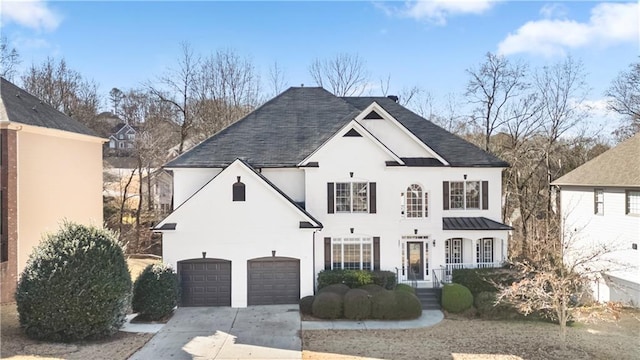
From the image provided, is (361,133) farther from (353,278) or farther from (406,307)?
(406,307)

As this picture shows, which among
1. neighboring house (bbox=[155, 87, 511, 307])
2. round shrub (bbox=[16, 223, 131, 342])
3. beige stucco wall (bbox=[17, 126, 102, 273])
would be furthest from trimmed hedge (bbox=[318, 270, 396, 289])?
beige stucco wall (bbox=[17, 126, 102, 273])

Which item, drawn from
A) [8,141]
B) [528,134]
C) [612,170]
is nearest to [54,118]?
[8,141]

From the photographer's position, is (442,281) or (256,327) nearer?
(256,327)

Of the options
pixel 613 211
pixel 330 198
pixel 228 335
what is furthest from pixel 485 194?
pixel 228 335

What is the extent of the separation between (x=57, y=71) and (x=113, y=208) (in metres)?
12.4

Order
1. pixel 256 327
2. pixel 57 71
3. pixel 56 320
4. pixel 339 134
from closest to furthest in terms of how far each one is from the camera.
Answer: pixel 56 320 < pixel 256 327 < pixel 339 134 < pixel 57 71

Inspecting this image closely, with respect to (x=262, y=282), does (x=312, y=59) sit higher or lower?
higher

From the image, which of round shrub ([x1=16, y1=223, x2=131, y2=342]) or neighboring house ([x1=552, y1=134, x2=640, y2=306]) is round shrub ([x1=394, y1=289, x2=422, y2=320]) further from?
round shrub ([x1=16, y1=223, x2=131, y2=342])

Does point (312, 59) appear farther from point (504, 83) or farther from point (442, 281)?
point (442, 281)

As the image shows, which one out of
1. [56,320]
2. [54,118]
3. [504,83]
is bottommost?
[56,320]

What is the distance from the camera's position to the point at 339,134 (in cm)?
1942

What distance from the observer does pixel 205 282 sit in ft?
58.6

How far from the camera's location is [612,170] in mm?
21391

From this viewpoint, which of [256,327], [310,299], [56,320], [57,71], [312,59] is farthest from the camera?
[312,59]
